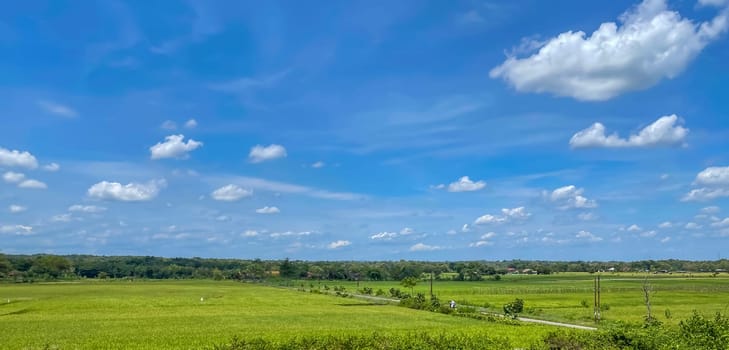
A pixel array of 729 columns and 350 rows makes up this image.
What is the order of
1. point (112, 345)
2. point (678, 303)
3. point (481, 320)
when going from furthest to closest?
1. point (678, 303)
2. point (481, 320)
3. point (112, 345)

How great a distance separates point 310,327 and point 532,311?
25.1 metres

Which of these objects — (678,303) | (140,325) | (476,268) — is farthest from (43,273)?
(678,303)

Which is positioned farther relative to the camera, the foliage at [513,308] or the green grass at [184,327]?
the foliage at [513,308]

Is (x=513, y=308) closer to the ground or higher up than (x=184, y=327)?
higher up

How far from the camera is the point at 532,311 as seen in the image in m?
56.3

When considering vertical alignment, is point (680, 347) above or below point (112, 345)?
above

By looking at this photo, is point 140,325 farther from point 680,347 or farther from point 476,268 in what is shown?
point 476,268

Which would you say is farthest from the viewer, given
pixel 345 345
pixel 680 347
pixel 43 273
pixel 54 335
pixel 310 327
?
pixel 43 273

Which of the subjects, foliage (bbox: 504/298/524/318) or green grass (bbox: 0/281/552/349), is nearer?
green grass (bbox: 0/281/552/349)

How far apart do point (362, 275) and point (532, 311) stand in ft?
455

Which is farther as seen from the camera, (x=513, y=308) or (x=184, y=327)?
(x=513, y=308)

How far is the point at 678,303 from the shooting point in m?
67.8

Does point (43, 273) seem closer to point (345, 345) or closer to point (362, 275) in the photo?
point (362, 275)

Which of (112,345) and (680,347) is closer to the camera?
(680,347)
